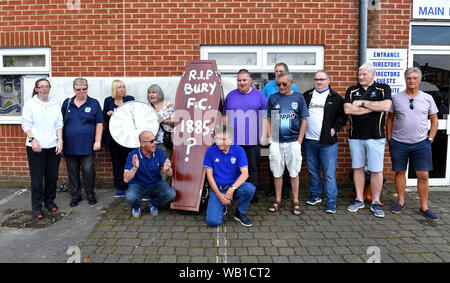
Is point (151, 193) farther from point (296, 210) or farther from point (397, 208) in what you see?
point (397, 208)

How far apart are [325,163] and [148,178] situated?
236 cm

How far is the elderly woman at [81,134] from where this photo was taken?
4.52 meters

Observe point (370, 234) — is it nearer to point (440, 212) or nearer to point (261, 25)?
point (440, 212)

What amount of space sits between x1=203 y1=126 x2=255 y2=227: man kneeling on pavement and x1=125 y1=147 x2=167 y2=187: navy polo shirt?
0.65m

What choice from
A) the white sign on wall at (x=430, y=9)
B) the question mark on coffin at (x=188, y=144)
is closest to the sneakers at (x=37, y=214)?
the question mark on coffin at (x=188, y=144)

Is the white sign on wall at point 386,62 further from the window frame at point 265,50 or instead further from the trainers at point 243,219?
the trainers at point 243,219

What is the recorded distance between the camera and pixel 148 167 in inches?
160

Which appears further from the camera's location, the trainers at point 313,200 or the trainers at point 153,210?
the trainers at point 313,200

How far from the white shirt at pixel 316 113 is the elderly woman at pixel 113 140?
266 cm

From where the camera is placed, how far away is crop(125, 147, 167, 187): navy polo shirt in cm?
406
